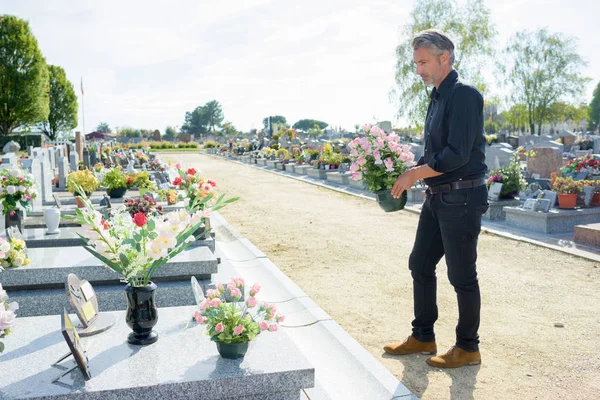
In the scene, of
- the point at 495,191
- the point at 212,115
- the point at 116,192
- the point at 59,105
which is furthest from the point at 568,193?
the point at 212,115

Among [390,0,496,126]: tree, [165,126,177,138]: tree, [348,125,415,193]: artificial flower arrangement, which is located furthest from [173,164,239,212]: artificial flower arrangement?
[165,126,177,138]: tree

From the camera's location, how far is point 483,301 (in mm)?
5246

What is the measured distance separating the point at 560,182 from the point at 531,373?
21.7ft

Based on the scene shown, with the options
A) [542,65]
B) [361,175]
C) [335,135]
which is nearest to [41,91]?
[335,135]

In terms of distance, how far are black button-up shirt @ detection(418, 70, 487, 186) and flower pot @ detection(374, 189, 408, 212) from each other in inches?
13.7

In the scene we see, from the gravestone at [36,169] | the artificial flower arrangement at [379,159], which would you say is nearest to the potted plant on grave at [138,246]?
the artificial flower arrangement at [379,159]

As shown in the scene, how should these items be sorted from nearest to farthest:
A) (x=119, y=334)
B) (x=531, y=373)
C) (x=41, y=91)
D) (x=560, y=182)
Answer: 1. (x=119, y=334)
2. (x=531, y=373)
3. (x=560, y=182)
4. (x=41, y=91)

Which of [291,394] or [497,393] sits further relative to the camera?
[497,393]

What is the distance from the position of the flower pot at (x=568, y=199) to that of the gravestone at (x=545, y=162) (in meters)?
5.75

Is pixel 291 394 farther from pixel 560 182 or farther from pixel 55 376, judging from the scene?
pixel 560 182

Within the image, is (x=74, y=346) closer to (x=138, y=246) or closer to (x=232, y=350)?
(x=138, y=246)

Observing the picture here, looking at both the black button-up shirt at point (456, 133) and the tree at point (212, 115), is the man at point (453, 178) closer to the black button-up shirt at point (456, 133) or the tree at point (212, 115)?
the black button-up shirt at point (456, 133)

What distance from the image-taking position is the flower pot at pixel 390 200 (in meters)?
3.81

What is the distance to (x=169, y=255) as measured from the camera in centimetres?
291
